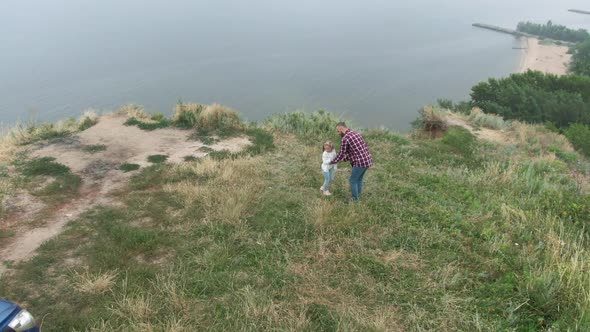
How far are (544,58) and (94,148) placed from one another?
88.0 meters

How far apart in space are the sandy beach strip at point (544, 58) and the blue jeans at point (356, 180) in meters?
68.1

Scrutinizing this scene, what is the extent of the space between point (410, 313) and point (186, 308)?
9.17ft

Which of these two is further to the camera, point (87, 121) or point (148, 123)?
point (87, 121)

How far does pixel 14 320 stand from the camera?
12.0 feet

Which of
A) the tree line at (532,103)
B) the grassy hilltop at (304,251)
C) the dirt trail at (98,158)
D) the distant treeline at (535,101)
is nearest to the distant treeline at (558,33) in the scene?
the distant treeline at (535,101)

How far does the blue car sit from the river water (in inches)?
576

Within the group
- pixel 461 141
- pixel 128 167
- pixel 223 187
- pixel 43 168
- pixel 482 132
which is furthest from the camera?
pixel 482 132

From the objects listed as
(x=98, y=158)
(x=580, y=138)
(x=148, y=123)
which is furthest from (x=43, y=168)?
(x=580, y=138)

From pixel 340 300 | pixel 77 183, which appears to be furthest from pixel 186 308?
pixel 77 183

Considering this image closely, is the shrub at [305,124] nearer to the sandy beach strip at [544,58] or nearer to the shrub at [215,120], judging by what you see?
the shrub at [215,120]

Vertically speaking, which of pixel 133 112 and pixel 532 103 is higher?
pixel 133 112

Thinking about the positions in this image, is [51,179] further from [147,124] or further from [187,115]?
[187,115]

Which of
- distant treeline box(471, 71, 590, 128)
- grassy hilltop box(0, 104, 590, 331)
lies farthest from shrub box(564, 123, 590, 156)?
grassy hilltop box(0, 104, 590, 331)

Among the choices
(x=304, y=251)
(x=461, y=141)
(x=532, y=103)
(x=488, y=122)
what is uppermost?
(x=304, y=251)
